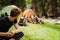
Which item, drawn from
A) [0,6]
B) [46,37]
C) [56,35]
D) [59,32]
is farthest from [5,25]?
[0,6]

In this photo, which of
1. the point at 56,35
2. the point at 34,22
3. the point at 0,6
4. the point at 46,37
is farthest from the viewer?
the point at 0,6

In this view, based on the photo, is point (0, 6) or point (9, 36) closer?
point (9, 36)

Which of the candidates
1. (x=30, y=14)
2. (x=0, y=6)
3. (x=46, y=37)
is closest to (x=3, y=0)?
(x=0, y=6)

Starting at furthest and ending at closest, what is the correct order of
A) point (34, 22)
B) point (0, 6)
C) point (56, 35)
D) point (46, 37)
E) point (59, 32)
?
1. point (0, 6)
2. point (34, 22)
3. point (59, 32)
4. point (56, 35)
5. point (46, 37)

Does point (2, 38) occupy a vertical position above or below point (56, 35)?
above

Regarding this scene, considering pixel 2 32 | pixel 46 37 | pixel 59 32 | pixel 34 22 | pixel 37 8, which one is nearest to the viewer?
pixel 2 32

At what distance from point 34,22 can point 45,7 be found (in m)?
7.79

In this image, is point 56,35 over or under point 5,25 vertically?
under

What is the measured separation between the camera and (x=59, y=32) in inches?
527

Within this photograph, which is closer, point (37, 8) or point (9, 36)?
point (9, 36)

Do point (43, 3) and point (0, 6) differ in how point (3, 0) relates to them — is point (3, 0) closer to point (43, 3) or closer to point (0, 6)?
point (0, 6)

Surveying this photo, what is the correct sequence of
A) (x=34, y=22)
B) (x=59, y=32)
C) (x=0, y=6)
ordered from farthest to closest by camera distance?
(x=0, y=6), (x=34, y=22), (x=59, y=32)

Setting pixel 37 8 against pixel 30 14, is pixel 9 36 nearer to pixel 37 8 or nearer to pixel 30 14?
pixel 30 14

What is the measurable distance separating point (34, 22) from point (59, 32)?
394cm
